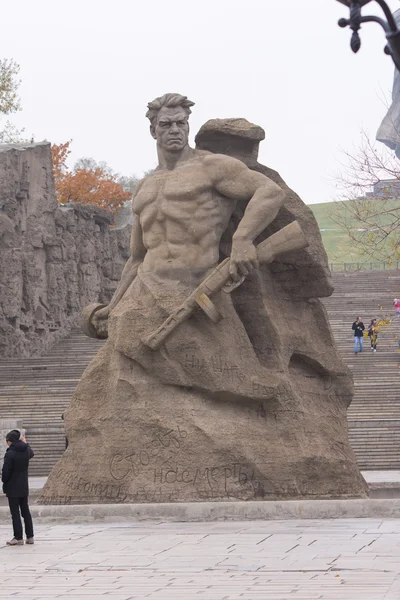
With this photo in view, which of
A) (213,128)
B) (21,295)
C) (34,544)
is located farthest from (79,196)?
(34,544)

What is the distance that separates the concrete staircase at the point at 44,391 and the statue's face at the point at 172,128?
274 inches

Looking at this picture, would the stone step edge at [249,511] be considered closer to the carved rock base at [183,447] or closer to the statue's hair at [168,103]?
the carved rock base at [183,447]

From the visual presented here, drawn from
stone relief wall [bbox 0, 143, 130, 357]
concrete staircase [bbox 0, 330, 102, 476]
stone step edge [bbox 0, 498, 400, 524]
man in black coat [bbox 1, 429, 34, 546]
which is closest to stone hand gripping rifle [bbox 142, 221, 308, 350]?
stone step edge [bbox 0, 498, 400, 524]

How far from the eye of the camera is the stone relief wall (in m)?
27.8

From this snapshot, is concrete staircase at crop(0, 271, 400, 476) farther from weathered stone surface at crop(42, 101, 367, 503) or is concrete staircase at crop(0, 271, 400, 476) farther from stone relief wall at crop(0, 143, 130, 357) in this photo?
weathered stone surface at crop(42, 101, 367, 503)

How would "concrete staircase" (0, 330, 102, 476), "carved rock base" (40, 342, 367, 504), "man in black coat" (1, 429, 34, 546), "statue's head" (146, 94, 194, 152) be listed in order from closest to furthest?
"man in black coat" (1, 429, 34, 546), "carved rock base" (40, 342, 367, 504), "statue's head" (146, 94, 194, 152), "concrete staircase" (0, 330, 102, 476)

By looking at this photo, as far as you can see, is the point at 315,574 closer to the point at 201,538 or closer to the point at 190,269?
the point at 201,538

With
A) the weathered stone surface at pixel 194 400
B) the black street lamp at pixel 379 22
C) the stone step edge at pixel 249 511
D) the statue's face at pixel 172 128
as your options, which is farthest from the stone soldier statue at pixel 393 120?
the black street lamp at pixel 379 22

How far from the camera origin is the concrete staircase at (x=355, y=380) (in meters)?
17.1

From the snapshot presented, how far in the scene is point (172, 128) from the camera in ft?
35.6

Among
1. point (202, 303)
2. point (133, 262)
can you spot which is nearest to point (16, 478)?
point (202, 303)

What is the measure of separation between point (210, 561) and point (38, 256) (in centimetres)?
2269

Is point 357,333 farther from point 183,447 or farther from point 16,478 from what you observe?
point 16,478

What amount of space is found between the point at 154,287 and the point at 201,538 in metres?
2.79
